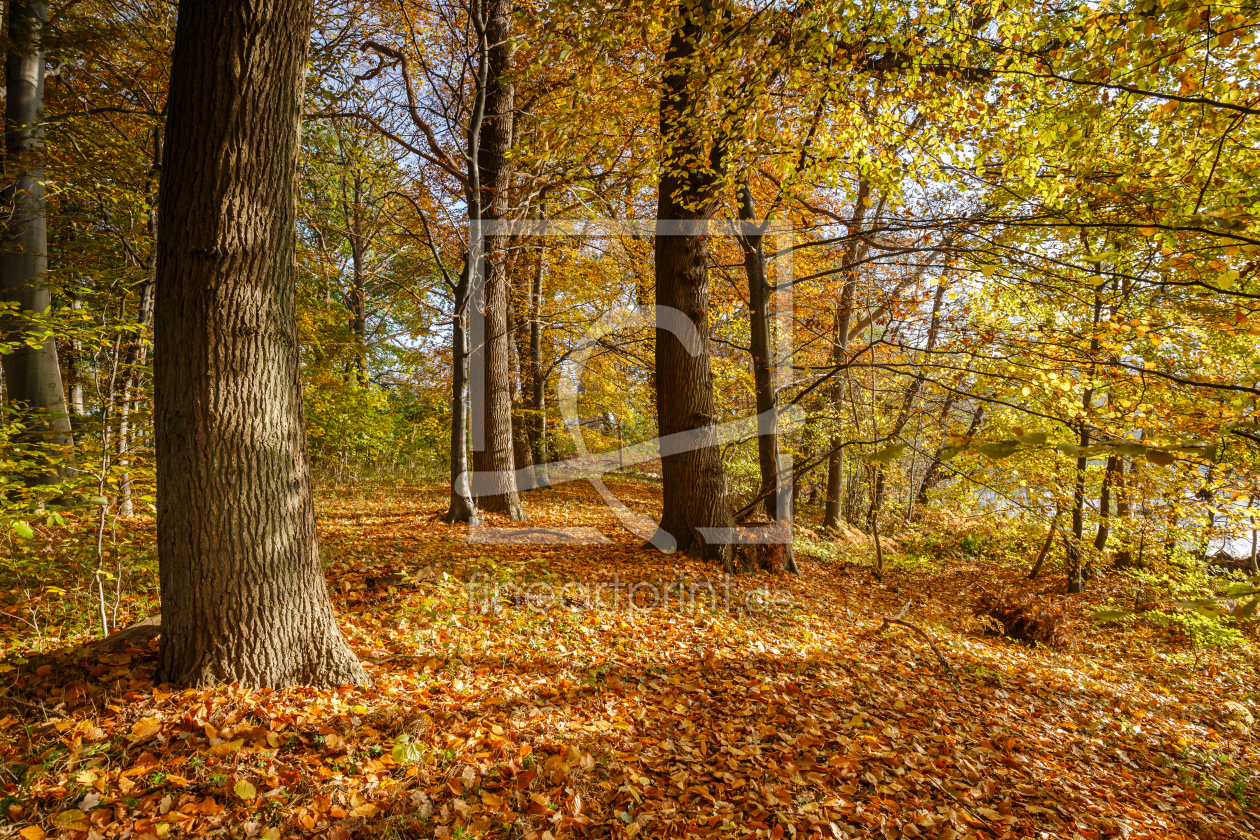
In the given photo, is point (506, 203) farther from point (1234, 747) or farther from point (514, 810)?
point (1234, 747)

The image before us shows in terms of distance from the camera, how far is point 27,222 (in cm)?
686

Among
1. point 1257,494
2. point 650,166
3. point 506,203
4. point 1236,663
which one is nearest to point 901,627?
point 1236,663

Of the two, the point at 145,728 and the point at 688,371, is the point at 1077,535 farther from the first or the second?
the point at 145,728

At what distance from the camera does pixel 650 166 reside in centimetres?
642

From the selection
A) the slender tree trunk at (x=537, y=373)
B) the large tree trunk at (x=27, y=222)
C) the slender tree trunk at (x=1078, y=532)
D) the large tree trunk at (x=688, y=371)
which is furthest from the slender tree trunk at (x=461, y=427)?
the slender tree trunk at (x=1078, y=532)

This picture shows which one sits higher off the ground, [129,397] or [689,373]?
[689,373]

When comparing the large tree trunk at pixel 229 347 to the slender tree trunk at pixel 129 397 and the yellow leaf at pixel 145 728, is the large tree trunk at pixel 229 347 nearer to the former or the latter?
the yellow leaf at pixel 145 728

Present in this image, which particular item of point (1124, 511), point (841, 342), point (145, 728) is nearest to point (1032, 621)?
point (1124, 511)

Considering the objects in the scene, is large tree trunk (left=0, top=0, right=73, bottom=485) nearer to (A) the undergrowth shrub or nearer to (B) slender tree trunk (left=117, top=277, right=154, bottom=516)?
(B) slender tree trunk (left=117, top=277, right=154, bottom=516)

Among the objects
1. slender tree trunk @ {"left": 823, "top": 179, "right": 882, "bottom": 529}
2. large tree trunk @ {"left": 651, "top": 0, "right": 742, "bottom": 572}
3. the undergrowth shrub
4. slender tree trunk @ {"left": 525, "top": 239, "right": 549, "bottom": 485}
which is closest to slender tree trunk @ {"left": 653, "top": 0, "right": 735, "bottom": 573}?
large tree trunk @ {"left": 651, "top": 0, "right": 742, "bottom": 572}

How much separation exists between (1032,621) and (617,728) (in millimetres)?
6091

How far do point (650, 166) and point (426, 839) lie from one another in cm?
645

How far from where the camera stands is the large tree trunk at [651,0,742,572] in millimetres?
6625

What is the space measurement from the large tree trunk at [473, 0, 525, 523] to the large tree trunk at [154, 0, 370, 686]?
5.65 meters
